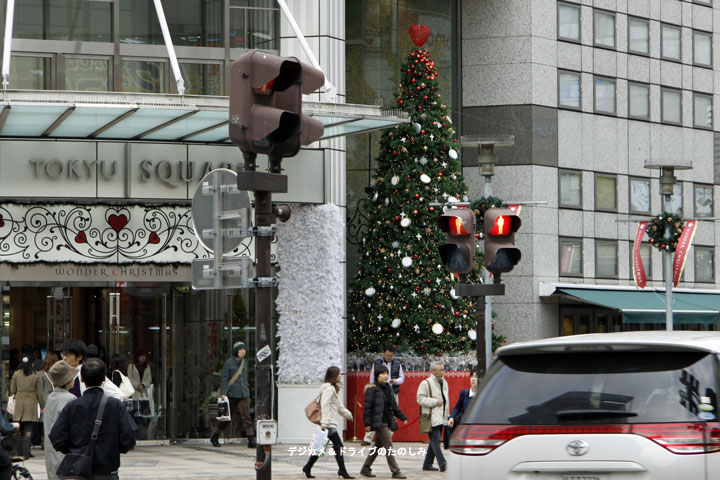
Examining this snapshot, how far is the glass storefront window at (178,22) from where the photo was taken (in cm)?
2306

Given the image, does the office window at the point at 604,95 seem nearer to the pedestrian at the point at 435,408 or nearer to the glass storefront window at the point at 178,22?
the glass storefront window at the point at 178,22

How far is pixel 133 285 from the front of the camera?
77.5 feet

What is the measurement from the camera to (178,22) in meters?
23.6

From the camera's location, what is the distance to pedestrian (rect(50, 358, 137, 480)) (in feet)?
32.0

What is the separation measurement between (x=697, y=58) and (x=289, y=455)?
19.3m

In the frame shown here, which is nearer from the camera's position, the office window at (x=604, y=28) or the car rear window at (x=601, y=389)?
the car rear window at (x=601, y=389)

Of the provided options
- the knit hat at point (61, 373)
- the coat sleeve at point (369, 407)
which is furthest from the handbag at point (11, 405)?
the knit hat at point (61, 373)

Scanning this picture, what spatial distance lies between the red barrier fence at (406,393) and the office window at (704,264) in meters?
12.1

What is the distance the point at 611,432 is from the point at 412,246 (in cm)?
1850

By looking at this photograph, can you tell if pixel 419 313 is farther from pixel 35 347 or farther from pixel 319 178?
pixel 35 347

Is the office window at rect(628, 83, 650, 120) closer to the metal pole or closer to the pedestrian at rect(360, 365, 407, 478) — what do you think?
the pedestrian at rect(360, 365, 407, 478)

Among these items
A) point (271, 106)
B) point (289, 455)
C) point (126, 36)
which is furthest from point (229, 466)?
point (271, 106)

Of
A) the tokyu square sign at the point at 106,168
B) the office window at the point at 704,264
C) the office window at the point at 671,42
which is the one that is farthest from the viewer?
the office window at the point at 704,264

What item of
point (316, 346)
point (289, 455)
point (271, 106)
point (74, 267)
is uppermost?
point (271, 106)
